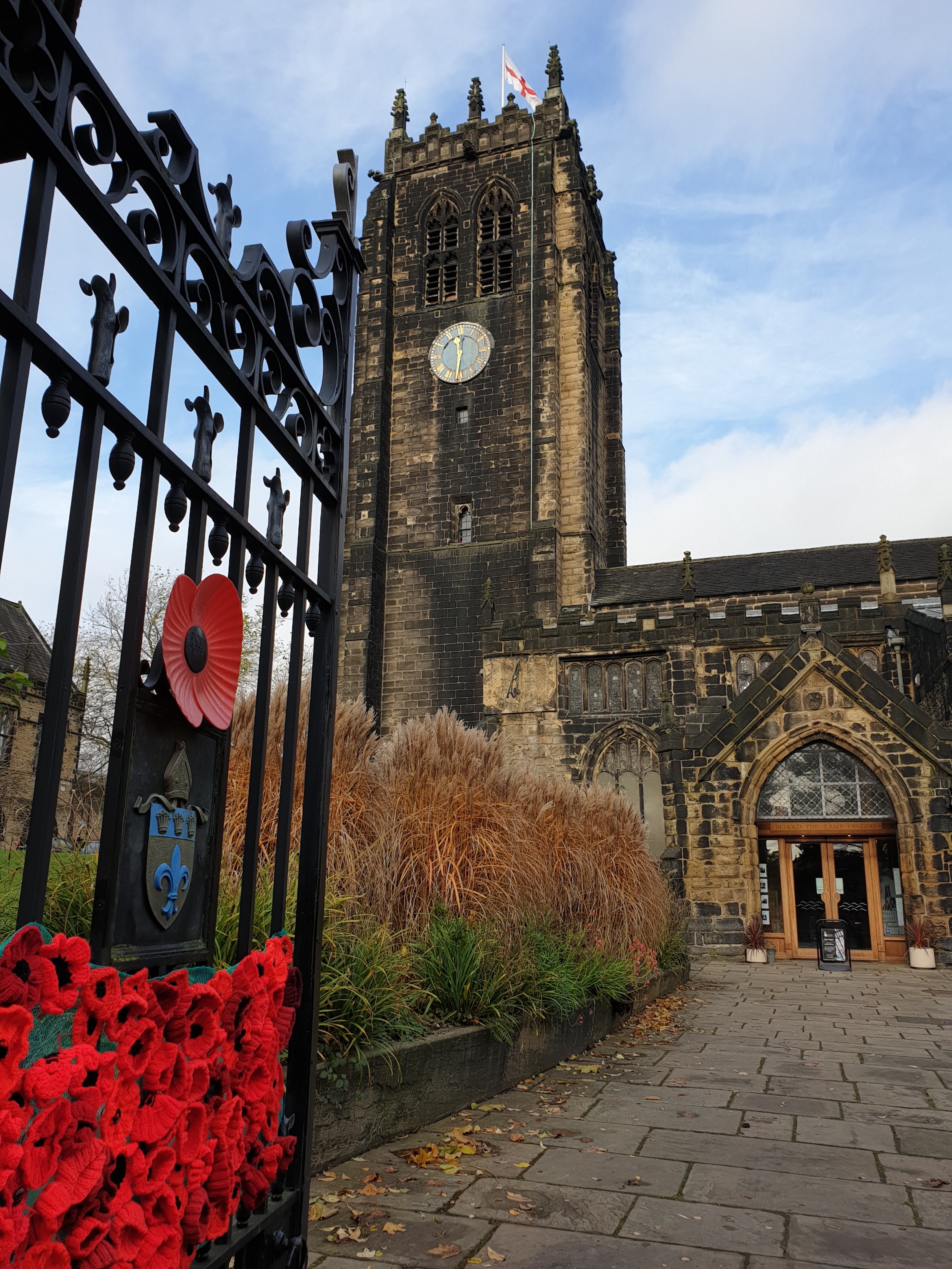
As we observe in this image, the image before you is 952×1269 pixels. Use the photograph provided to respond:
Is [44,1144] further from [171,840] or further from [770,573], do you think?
[770,573]

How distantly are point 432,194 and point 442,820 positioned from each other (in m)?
31.9

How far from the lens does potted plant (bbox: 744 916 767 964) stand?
15.6 m

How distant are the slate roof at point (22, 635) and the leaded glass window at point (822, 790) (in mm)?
13973

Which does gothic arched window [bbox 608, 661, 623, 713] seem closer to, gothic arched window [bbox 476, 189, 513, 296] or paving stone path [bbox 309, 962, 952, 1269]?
gothic arched window [bbox 476, 189, 513, 296]

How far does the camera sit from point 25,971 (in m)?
1.56

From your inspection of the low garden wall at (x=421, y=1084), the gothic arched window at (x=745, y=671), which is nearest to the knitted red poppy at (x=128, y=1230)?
the low garden wall at (x=421, y=1084)

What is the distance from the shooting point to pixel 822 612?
22.3m

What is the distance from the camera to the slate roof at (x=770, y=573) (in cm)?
2614

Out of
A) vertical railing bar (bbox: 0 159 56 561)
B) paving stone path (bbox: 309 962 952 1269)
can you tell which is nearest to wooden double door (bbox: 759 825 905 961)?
paving stone path (bbox: 309 962 952 1269)

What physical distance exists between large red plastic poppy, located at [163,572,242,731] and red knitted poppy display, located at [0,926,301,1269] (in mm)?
561

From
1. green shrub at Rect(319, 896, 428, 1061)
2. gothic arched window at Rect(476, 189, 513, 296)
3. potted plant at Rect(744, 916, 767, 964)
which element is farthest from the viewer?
gothic arched window at Rect(476, 189, 513, 296)

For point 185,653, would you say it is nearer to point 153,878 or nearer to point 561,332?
point 153,878

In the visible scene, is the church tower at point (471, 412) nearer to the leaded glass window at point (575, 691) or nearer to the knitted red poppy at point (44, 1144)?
the leaded glass window at point (575, 691)

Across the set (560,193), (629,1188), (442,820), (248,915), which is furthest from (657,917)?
(560,193)
